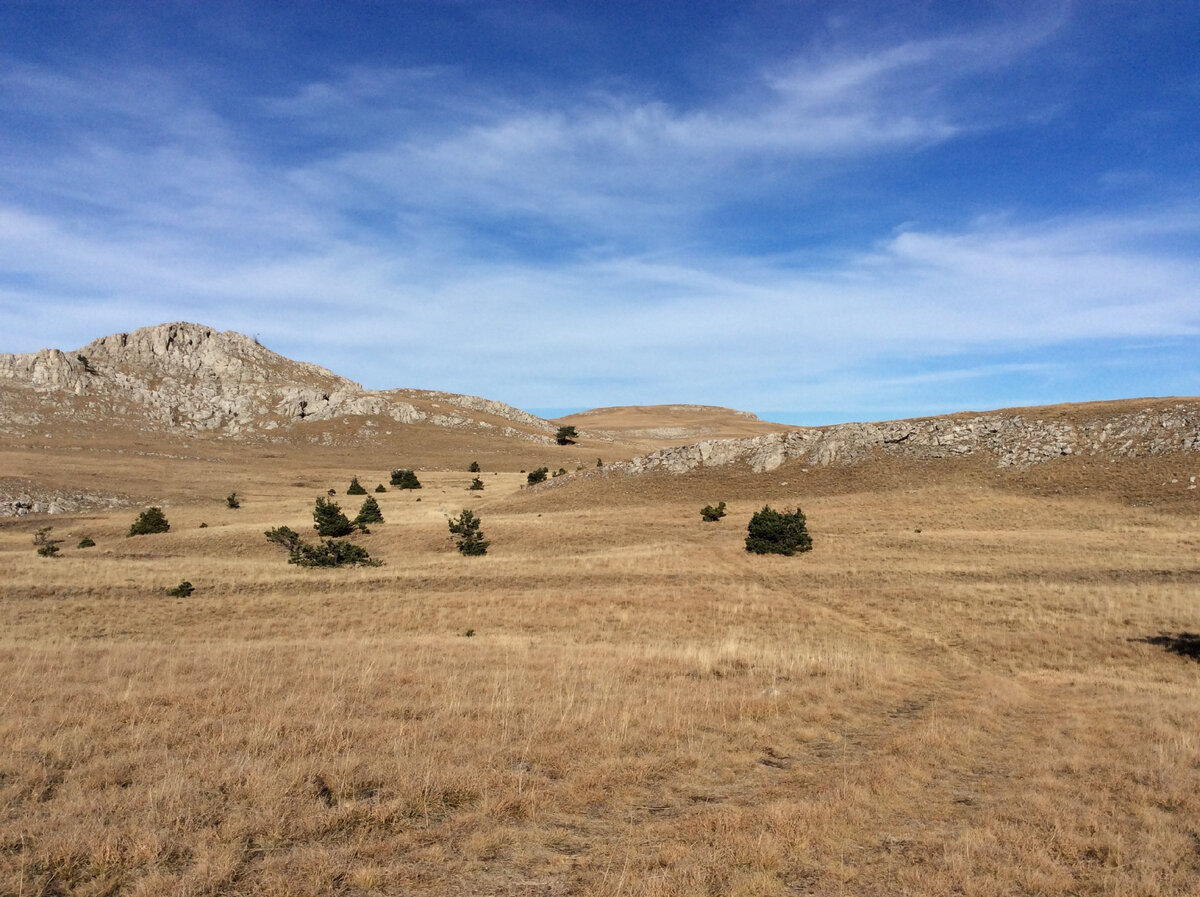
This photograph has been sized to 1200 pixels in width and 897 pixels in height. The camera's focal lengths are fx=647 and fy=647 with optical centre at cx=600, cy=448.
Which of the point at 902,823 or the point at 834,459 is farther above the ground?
the point at 834,459

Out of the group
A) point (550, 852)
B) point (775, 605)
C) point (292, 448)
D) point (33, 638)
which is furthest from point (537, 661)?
point (292, 448)

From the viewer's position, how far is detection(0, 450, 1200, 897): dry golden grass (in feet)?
21.4

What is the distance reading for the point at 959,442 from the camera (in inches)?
2271

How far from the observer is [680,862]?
6.60 m

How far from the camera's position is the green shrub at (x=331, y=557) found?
116 ft

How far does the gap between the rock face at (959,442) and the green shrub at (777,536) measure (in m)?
23.6

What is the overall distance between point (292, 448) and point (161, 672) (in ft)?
364

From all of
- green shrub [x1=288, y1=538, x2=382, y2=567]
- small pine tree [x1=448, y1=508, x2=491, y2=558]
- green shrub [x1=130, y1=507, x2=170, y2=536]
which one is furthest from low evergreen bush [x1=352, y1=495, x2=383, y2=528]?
green shrub [x1=130, y1=507, x2=170, y2=536]

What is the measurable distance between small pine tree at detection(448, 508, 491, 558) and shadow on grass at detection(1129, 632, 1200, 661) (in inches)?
1166

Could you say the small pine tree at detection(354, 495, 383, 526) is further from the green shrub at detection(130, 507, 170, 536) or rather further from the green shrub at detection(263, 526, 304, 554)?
the green shrub at detection(130, 507, 170, 536)

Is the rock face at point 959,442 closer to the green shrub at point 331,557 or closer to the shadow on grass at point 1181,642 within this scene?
the green shrub at point 331,557

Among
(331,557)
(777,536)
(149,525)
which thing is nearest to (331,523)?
(331,557)

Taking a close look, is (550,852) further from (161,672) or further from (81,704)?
(161,672)

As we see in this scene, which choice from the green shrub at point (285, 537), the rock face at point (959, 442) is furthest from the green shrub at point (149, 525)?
the rock face at point (959, 442)
